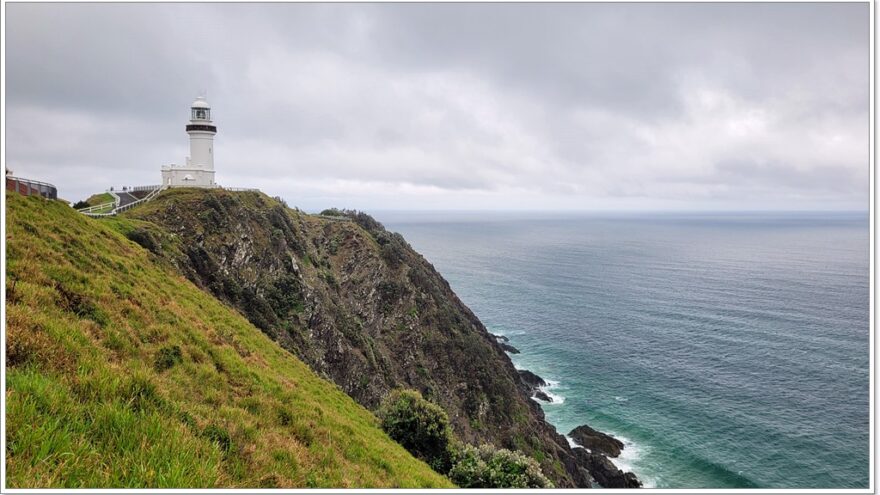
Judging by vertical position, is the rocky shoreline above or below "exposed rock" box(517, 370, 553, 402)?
below

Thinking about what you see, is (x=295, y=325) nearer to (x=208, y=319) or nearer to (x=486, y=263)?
(x=208, y=319)

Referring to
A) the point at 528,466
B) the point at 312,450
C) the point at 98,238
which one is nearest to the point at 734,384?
the point at 528,466

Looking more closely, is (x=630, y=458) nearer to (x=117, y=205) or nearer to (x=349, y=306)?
(x=349, y=306)

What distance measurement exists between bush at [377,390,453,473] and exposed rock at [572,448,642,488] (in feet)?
117

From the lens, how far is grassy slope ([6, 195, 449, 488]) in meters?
8.16

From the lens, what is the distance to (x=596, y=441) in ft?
191

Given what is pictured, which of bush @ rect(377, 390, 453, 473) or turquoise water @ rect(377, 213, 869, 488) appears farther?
turquoise water @ rect(377, 213, 869, 488)

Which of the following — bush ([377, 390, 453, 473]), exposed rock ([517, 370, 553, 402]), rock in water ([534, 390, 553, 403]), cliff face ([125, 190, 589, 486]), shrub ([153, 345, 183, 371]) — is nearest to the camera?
shrub ([153, 345, 183, 371])

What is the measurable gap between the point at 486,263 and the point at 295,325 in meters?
150

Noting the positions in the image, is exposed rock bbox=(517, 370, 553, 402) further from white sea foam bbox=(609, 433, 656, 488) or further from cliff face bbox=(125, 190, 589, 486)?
white sea foam bbox=(609, 433, 656, 488)

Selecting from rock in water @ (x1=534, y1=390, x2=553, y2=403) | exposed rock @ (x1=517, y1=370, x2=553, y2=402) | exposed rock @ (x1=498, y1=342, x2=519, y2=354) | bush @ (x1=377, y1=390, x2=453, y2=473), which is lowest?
rock in water @ (x1=534, y1=390, x2=553, y2=403)

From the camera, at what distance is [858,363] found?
2854 inches

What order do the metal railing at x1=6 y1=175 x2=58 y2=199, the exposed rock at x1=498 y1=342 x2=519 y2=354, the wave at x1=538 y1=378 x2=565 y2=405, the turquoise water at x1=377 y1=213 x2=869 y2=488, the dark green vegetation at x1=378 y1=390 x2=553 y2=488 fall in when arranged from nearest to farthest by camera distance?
the metal railing at x1=6 y1=175 x2=58 y2=199 < the dark green vegetation at x1=378 y1=390 x2=553 y2=488 < the turquoise water at x1=377 y1=213 x2=869 y2=488 < the wave at x1=538 y1=378 x2=565 y2=405 < the exposed rock at x1=498 y1=342 x2=519 y2=354

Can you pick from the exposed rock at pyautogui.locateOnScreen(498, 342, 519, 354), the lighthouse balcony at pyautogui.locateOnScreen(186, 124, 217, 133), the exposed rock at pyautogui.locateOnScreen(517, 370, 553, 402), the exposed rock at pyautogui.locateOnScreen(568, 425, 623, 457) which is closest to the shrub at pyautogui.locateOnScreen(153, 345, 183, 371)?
the exposed rock at pyautogui.locateOnScreen(568, 425, 623, 457)
